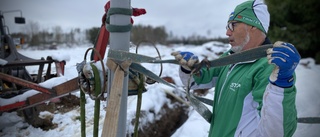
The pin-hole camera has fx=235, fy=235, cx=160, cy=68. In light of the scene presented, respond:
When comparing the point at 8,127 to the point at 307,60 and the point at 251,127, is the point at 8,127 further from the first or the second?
the point at 307,60

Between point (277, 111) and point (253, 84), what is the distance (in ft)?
1.02

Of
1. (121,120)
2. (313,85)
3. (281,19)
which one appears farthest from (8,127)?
(281,19)

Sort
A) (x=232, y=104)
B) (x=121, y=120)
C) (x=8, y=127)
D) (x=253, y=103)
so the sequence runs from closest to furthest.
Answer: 1. (x=121, y=120)
2. (x=253, y=103)
3. (x=232, y=104)
4. (x=8, y=127)

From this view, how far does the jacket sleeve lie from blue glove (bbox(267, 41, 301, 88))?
4cm

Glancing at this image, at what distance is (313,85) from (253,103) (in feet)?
29.1

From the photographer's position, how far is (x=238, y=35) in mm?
1688

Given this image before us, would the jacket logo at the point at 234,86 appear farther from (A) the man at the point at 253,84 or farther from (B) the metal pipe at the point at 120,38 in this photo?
(B) the metal pipe at the point at 120,38

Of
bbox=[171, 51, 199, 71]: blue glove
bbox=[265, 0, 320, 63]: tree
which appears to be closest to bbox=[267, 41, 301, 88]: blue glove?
bbox=[171, 51, 199, 71]: blue glove

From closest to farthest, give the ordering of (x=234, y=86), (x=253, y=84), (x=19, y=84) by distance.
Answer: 1. (x=253, y=84)
2. (x=234, y=86)
3. (x=19, y=84)

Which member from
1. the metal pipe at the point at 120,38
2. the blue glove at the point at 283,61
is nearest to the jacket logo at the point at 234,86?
the blue glove at the point at 283,61

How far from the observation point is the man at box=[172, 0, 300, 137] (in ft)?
3.89

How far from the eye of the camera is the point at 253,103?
1.51m

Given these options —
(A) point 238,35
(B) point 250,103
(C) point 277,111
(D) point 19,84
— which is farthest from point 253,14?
(D) point 19,84

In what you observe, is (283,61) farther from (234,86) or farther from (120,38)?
(120,38)
